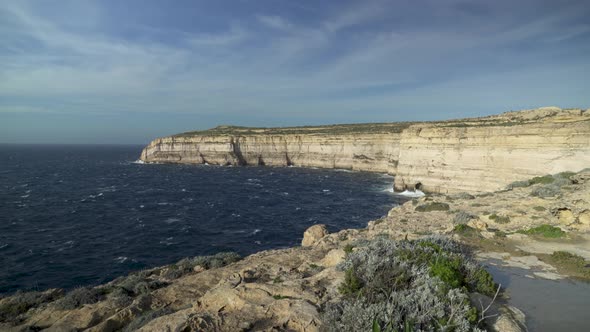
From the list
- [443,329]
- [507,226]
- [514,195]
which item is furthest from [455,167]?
[443,329]

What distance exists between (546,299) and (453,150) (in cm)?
4318

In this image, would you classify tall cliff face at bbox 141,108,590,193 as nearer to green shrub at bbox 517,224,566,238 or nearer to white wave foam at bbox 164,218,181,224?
green shrub at bbox 517,224,566,238

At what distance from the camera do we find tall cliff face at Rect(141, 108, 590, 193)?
3708cm

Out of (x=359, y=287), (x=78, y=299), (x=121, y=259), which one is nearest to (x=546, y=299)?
(x=359, y=287)

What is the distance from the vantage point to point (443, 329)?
236 inches

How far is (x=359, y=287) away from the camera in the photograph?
7820mm

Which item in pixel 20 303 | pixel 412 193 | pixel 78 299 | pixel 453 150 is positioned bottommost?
pixel 412 193

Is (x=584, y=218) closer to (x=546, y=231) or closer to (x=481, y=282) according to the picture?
(x=546, y=231)

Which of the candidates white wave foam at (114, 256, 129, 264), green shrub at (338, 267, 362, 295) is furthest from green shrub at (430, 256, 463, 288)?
white wave foam at (114, 256, 129, 264)

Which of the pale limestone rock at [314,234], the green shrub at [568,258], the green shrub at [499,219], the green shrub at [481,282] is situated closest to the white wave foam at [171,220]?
the pale limestone rock at [314,234]

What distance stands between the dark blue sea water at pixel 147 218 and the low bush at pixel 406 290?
19.0 meters

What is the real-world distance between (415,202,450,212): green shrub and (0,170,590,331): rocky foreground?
2952 mm

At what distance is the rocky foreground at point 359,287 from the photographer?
22.0 feet

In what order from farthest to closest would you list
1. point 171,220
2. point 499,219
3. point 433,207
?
point 171,220
point 433,207
point 499,219
